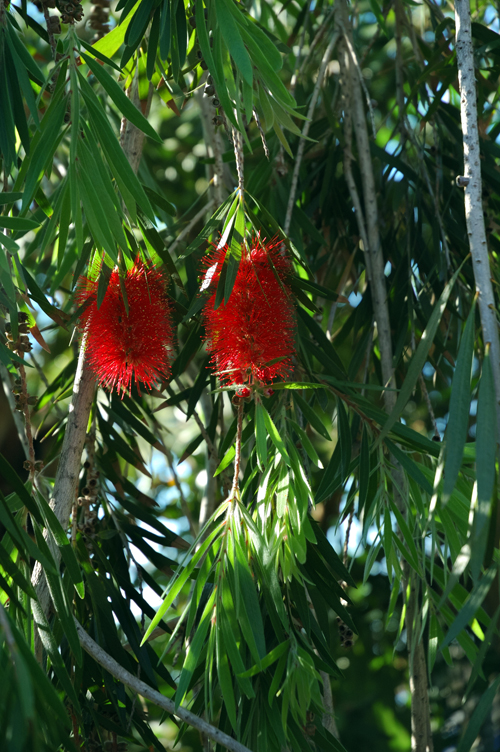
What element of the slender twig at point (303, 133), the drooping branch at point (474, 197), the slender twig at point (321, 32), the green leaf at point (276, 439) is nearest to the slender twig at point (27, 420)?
the green leaf at point (276, 439)

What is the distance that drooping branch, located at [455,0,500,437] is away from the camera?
0.55m

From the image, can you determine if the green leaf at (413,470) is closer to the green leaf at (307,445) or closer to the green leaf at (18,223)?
the green leaf at (307,445)

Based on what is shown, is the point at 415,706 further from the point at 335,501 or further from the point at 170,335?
the point at 335,501

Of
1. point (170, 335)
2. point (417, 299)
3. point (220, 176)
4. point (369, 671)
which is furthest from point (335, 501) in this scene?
point (170, 335)

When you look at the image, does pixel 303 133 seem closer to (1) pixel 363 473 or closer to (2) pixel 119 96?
(2) pixel 119 96

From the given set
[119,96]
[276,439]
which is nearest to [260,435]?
[276,439]

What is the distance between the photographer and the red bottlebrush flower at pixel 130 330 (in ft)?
2.30

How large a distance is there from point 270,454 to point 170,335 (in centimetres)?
16

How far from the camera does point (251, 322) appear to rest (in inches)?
26.2

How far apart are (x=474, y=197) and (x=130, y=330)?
0.35 meters

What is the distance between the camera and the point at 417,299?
1024 millimetres

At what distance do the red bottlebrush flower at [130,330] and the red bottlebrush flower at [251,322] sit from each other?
59 millimetres

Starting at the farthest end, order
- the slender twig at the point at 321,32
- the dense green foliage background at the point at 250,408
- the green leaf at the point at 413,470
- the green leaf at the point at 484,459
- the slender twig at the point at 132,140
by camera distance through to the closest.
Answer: the slender twig at the point at 321,32 → the slender twig at the point at 132,140 → the green leaf at the point at 413,470 → the dense green foliage background at the point at 250,408 → the green leaf at the point at 484,459

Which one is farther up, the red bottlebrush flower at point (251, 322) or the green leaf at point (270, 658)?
the red bottlebrush flower at point (251, 322)
